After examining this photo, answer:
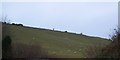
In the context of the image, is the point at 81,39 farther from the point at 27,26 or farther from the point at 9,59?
the point at 9,59

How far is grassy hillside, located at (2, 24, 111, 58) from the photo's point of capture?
42634mm

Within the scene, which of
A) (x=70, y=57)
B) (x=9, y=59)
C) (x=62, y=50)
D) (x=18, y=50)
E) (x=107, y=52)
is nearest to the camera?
(x=107, y=52)

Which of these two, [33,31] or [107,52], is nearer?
[107,52]

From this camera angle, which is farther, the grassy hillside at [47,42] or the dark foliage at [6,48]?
the grassy hillside at [47,42]

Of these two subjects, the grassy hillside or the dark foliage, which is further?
the grassy hillside

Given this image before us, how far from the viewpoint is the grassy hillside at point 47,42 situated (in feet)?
140

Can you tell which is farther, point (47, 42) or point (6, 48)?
point (47, 42)

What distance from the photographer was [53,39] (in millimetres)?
57219

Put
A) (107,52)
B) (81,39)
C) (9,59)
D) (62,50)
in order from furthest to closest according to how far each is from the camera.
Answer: (81,39)
(62,50)
(9,59)
(107,52)

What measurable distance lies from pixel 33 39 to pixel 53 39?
3930 millimetres

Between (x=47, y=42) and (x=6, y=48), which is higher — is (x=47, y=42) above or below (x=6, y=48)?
below

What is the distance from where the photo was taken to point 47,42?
54094 millimetres

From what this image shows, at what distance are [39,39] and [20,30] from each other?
9.82 ft

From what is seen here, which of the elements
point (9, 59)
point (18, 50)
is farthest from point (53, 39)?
point (9, 59)
